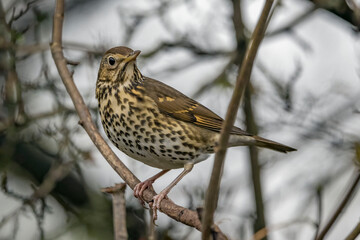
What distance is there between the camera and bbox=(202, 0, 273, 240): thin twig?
88.0 inches

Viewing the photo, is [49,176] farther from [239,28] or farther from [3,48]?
[239,28]

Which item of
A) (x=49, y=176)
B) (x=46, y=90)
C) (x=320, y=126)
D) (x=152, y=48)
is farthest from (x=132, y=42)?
(x=320, y=126)

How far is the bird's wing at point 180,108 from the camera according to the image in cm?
491

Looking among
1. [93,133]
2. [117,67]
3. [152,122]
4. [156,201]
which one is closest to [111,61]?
[117,67]

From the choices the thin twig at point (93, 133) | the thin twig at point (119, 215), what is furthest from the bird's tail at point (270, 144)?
the thin twig at point (119, 215)

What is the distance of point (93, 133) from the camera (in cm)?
391

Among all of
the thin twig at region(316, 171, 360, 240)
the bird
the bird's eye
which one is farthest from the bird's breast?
the thin twig at region(316, 171, 360, 240)

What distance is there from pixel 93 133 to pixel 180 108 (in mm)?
1279

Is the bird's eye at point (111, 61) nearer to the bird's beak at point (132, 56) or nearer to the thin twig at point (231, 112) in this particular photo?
the bird's beak at point (132, 56)

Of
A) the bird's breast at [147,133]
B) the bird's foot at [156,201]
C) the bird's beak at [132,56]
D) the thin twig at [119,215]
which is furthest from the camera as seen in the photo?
the bird's beak at [132,56]

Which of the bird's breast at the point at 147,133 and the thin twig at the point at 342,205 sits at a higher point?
the bird's breast at the point at 147,133

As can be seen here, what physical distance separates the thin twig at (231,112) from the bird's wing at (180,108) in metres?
2.45

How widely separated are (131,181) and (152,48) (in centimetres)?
264

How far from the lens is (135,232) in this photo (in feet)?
17.7
